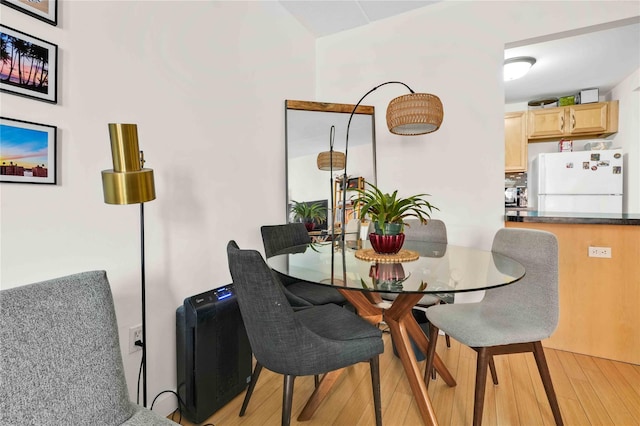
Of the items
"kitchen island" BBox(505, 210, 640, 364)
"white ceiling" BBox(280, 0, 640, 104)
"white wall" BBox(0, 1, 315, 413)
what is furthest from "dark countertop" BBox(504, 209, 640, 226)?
"white wall" BBox(0, 1, 315, 413)

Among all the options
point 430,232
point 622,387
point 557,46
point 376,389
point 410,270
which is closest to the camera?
point 376,389

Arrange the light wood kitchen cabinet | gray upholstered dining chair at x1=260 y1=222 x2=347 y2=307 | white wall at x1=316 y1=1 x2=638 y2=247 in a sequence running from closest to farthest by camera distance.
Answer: gray upholstered dining chair at x1=260 y1=222 x2=347 y2=307, white wall at x1=316 y1=1 x2=638 y2=247, the light wood kitchen cabinet

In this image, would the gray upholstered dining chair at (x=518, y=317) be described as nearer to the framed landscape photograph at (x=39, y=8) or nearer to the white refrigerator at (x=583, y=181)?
the framed landscape photograph at (x=39, y=8)

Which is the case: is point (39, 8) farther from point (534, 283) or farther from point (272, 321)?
point (534, 283)

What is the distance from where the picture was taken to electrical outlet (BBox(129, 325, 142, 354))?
1.56 metres

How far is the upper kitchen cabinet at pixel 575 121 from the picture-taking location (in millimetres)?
3959

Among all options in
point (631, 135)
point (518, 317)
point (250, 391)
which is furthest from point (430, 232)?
point (631, 135)

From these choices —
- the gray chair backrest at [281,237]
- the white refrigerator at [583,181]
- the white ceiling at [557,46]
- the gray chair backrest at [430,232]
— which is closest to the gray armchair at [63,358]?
the gray chair backrest at [281,237]

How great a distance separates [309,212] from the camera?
2850mm

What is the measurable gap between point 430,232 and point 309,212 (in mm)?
1006

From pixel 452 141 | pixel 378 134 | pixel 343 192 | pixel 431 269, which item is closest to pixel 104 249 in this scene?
pixel 431 269

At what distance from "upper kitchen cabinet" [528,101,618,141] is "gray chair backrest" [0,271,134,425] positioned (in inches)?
192

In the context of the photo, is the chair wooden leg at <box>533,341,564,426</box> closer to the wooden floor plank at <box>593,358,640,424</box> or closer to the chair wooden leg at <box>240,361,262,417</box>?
the wooden floor plank at <box>593,358,640,424</box>

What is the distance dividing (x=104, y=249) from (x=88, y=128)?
524 millimetres
